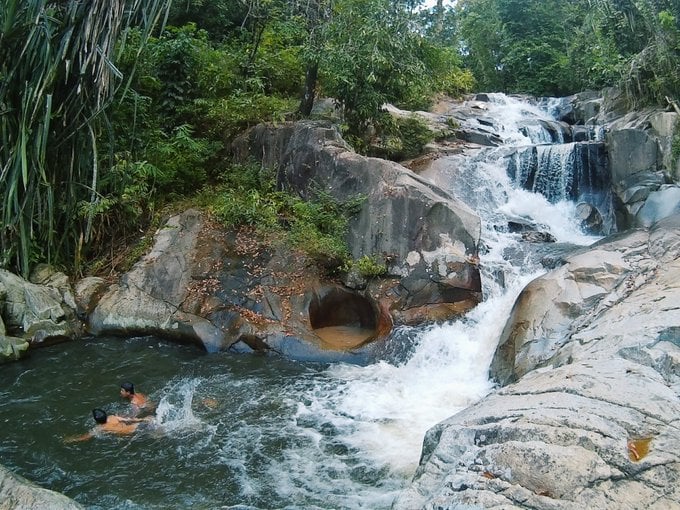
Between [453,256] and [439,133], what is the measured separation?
555cm

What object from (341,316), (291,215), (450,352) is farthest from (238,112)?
(450,352)

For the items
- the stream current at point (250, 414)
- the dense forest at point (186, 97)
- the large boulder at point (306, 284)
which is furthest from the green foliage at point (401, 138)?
the stream current at point (250, 414)

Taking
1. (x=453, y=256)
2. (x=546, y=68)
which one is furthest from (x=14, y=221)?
(x=546, y=68)

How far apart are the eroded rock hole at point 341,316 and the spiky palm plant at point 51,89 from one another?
375 cm

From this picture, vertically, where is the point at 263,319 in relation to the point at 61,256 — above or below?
below

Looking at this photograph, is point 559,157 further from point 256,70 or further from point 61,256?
point 61,256

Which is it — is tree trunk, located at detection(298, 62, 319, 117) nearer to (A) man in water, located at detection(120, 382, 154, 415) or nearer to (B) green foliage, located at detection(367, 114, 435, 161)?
(B) green foliage, located at detection(367, 114, 435, 161)

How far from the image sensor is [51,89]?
22.0 ft

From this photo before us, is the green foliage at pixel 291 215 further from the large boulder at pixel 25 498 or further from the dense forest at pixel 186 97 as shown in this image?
the large boulder at pixel 25 498

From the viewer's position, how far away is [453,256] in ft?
27.6

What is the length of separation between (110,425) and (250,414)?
1512 millimetres

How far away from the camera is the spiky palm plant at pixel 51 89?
6184 millimetres

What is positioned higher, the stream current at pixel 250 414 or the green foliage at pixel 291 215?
the green foliage at pixel 291 215

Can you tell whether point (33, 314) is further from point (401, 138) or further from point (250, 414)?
point (401, 138)
